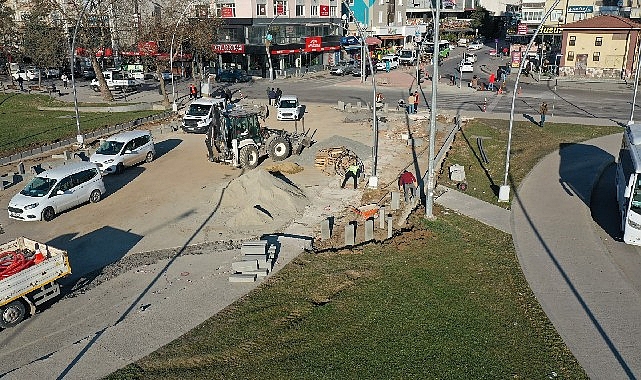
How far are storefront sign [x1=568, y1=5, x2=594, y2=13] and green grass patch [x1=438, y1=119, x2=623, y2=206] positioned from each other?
35.0 meters

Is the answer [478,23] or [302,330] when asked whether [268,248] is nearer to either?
[302,330]

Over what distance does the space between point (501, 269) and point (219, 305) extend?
7.91 m

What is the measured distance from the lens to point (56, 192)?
2147 centimetres

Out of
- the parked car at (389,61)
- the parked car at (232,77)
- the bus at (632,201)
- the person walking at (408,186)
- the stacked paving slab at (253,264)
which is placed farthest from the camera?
the parked car at (389,61)

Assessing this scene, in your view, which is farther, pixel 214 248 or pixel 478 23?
pixel 478 23

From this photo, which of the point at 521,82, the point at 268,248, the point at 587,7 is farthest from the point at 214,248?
the point at 587,7

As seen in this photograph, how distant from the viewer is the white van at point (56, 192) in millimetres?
20750

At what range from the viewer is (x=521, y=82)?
55.8 m

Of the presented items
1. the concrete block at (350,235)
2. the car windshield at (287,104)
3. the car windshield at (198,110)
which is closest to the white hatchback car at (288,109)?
the car windshield at (287,104)

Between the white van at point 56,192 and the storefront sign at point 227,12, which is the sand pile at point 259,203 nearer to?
the white van at point 56,192

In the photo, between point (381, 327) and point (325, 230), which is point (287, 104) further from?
point (381, 327)

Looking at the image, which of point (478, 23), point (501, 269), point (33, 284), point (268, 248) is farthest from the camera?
point (478, 23)

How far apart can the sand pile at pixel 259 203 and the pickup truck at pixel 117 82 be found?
39.1m

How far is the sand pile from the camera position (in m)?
20.3
